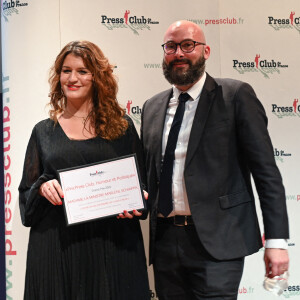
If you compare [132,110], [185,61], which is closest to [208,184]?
[185,61]

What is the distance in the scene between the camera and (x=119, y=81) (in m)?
3.39

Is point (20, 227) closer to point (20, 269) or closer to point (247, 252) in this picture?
point (20, 269)

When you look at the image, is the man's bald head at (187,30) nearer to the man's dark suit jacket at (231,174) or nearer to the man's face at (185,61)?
the man's face at (185,61)

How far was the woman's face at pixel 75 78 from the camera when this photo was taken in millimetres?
2545

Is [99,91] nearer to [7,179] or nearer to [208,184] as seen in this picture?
[208,184]

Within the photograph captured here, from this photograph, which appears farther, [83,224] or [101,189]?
[83,224]

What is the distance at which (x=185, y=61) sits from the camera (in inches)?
98.3

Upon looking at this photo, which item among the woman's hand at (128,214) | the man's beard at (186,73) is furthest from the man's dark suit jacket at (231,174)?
the woman's hand at (128,214)

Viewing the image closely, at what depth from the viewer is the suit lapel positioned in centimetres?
237

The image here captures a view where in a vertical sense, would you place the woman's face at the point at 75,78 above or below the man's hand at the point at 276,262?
above

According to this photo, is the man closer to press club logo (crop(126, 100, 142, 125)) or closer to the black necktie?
the black necktie

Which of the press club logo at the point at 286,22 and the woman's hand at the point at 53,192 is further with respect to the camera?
the press club logo at the point at 286,22

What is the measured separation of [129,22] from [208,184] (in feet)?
4.92

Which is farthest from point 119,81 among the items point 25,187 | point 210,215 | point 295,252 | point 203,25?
point 295,252
